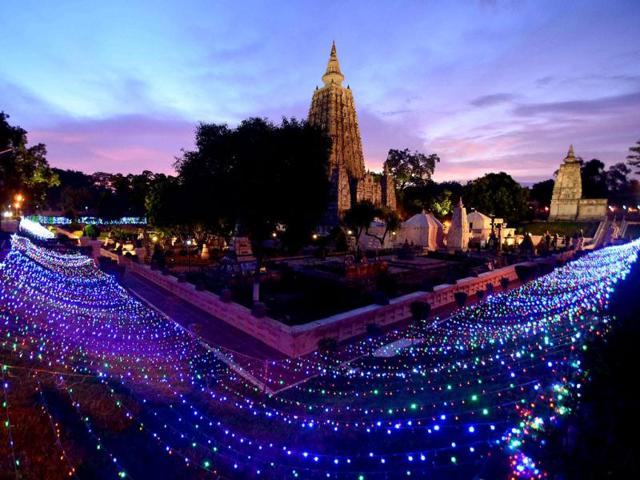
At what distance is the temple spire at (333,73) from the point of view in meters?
50.3

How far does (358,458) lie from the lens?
510cm

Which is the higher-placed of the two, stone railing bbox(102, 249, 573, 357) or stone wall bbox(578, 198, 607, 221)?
stone wall bbox(578, 198, 607, 221)

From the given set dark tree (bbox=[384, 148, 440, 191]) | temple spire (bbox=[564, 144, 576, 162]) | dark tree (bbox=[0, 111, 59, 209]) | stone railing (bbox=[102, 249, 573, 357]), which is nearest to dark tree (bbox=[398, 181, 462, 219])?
dark tree (bbox=[384, 148, 440, 191])

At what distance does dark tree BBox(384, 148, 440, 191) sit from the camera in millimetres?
69562

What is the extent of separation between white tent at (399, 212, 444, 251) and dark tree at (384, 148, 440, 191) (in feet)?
123

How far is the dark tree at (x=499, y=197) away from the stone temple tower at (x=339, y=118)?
17520 millimetres

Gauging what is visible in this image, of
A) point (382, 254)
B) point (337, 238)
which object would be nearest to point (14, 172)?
point (337, 238)

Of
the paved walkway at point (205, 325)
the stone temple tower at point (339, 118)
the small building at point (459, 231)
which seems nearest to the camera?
the paved walkway at point (205, 325)

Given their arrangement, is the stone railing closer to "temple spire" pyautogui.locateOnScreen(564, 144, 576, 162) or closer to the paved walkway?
the paved walkway

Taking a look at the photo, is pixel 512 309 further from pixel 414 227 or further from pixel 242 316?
pixel 414 227

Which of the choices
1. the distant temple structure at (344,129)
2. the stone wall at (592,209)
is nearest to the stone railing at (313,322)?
the distant temple structure at (344,129)

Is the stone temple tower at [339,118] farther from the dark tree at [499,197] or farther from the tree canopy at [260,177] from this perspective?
the tree canopy at [260,177]

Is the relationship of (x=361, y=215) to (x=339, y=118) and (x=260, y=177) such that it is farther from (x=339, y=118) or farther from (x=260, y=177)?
(x=339, y=118)

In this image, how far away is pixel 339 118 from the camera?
49.0 metres
